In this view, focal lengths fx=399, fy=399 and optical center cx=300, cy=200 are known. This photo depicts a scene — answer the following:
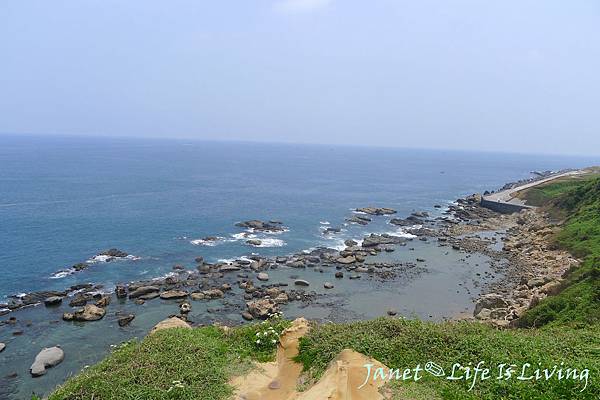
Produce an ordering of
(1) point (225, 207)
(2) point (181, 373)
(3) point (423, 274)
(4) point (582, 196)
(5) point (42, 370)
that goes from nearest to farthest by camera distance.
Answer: (2) point (181, 373)
(5) point (42, 370)
(3) point (423, 274)
(4) point (582, 196)
(1) point (225, 207)

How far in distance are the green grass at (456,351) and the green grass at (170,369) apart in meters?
2.82

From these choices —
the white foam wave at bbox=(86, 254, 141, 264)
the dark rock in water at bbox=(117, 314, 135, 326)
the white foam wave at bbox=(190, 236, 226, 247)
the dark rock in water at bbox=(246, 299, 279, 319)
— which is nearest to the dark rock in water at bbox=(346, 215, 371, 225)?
the white foam wave at bbox=(190, 236, 226, 247)

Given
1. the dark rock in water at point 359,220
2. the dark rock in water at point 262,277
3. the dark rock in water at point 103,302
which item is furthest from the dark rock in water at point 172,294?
the dark rock in water at point 359,220

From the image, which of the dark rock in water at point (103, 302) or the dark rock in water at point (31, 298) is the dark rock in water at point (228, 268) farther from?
the dark rock in water at point (31, 298)

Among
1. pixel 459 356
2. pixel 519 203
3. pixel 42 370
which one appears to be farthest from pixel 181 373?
pixel 519 203

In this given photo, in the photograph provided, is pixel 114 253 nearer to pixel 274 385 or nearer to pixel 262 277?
pixel 262 277

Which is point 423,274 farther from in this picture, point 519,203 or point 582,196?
point 519,203


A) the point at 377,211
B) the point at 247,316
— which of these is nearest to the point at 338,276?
the point at 247,316

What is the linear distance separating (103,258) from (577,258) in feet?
169

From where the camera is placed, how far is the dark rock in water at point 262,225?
61562mm

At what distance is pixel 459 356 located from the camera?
13.7m

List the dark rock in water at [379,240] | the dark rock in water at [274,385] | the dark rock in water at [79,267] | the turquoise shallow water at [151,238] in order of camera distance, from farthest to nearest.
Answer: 1. the dark rock in water at [379,240]
2. the dark rock in water at [79,267]
3. the turquoise shallow water at [151,238]
4. the dark rock in water at [274,385]

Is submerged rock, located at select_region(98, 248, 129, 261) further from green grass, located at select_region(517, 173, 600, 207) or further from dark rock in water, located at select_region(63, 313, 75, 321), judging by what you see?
green grass, located at select_region(517, 173, 600, 207)

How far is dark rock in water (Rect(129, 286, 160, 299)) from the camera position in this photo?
3662 centimetres
